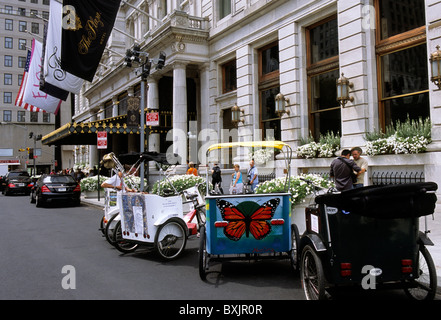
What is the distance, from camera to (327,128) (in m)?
16.1

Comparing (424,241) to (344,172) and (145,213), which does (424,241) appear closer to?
(344,172)

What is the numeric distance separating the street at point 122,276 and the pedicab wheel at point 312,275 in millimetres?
→ 302

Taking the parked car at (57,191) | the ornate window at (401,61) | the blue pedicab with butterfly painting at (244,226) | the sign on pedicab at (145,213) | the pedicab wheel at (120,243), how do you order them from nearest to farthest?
1. the blue pedicab with butterfly painting at (244,226)
2. the sign on pedicab at (145,213)
3. the pedicab wheel at (120,243)
4. the ornate window at (401,61)
5. the parked car at (57,191)

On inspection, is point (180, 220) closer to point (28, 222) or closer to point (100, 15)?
point (28, 222)

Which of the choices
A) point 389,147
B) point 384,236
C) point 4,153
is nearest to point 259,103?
point 389,147

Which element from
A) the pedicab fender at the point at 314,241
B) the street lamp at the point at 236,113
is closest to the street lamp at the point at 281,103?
the street lamp at the point at 236,113

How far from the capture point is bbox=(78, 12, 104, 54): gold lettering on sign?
55.8ft

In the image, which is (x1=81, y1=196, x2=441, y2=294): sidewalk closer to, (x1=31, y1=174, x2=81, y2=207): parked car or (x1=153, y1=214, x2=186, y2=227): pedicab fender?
(x1=153, y1=214, x2=186, y2=227): pedicab fender

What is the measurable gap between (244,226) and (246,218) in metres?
0.12

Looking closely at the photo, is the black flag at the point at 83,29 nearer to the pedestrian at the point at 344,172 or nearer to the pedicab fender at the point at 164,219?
the pedicab fender at the point at 164,219

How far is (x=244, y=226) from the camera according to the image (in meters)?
5.84

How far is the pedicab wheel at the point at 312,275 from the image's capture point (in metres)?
4.24

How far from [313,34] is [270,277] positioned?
13.8m

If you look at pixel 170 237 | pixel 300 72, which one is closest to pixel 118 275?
pixel 170 237
